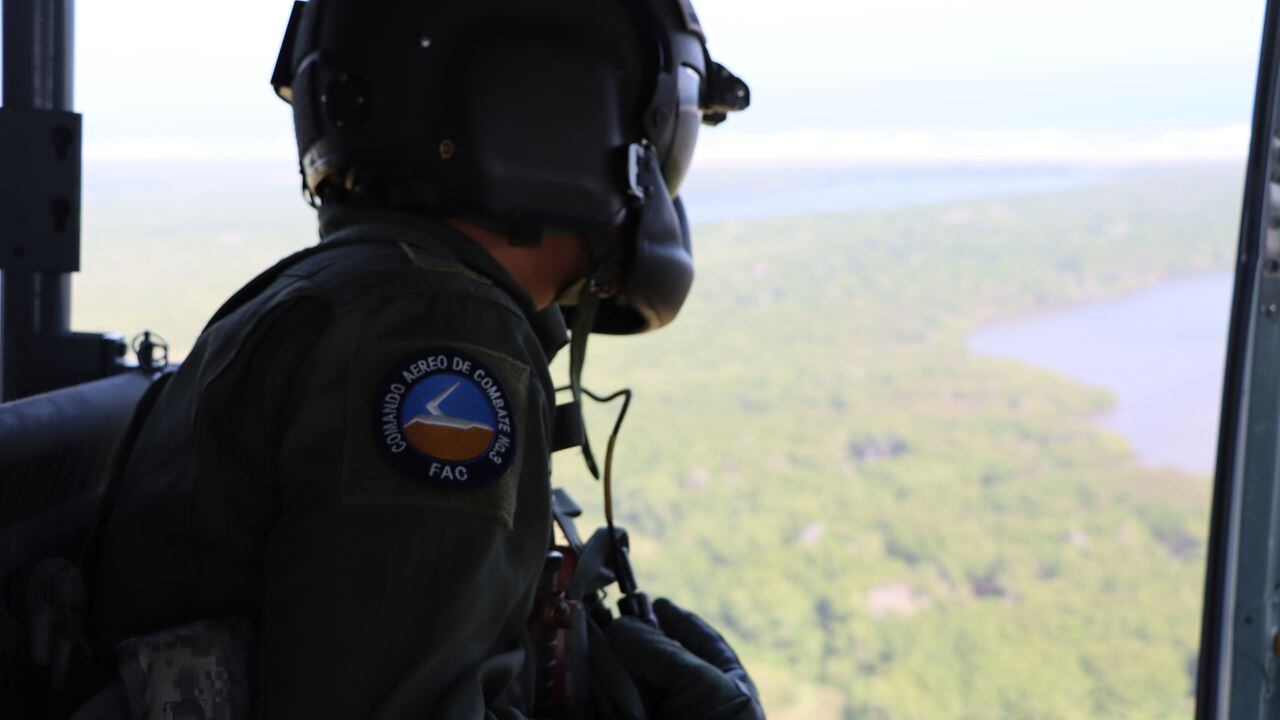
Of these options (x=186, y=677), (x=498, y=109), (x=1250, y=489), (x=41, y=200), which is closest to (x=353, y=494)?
(x=186, y=677)

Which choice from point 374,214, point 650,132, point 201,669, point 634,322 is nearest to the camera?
point 201,669

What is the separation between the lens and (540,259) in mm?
1276

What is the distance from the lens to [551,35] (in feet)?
3.93

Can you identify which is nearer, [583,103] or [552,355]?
[583,103]

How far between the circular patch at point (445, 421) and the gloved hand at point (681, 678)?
390mm

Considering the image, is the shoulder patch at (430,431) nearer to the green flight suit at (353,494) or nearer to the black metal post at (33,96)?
the green flight suit at (353,494)

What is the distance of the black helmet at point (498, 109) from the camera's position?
117 centimetres

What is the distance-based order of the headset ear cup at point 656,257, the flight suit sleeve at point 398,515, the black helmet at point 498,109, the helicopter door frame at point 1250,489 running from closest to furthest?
1. the flight suit sleeve at point 398,515
2. the black helmet at point 498,109
3. the headset ear cup at point 656,257
4. the helicopter door frame at point 1250,489

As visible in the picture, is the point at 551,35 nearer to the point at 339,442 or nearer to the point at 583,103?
the point at 583,103

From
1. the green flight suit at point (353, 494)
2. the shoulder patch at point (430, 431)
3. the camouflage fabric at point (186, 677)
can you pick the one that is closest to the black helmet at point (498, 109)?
the green flight suit at point (353, 494)

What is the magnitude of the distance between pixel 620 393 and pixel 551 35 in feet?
1.32

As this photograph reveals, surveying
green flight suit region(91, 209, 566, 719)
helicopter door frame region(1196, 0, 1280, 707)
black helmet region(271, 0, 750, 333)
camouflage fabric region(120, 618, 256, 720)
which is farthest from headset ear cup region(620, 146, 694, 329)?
helicopter door frame region(1196, 0, 1280, 707)

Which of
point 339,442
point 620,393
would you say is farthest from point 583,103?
point 339,442

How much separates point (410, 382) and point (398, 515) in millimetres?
100
